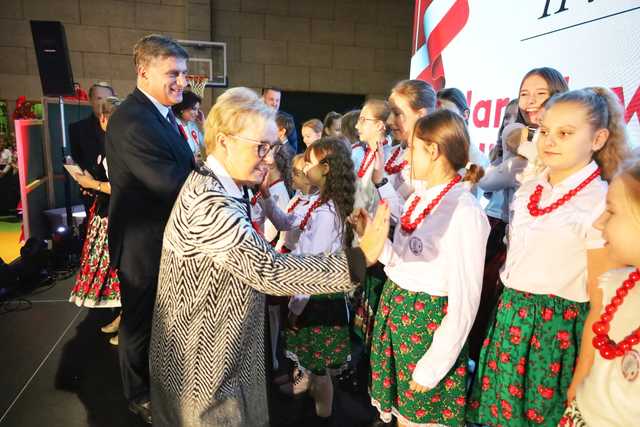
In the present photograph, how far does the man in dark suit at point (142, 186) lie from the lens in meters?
1.85

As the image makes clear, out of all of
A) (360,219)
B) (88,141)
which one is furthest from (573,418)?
(88,141)

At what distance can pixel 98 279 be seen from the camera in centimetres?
293

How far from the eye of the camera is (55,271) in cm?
429

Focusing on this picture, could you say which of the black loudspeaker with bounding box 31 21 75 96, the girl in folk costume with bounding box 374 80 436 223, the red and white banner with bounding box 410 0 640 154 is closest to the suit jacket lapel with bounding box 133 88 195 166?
the girl in folk costume with bounding box 374 80 436 223

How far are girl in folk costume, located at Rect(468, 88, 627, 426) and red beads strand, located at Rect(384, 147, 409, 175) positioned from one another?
3.80 ft

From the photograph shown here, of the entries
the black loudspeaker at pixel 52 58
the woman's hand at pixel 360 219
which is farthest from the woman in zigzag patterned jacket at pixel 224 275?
the black loudspeaker at pixel 52 58

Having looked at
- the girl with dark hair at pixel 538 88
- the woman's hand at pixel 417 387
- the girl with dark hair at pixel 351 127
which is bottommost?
the woman's hand at pixel 417 387

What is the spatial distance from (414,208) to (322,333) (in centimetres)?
83

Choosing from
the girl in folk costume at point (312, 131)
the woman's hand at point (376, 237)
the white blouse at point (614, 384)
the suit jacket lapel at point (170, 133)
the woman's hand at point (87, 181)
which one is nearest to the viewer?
the white blouse at point (614, 384)

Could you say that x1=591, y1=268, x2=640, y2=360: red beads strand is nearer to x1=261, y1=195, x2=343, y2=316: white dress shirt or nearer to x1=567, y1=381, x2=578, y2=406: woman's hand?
x1=567, y1=381, x2=578, y2=406: woman's hand

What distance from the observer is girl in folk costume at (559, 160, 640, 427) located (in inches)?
37.0

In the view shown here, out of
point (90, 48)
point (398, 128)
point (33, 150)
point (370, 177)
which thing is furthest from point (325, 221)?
point (90, 48)

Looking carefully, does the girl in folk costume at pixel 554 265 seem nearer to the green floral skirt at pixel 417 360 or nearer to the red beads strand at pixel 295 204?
the green floral skirt at pixel 417 360

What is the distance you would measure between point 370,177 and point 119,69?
765 cm
